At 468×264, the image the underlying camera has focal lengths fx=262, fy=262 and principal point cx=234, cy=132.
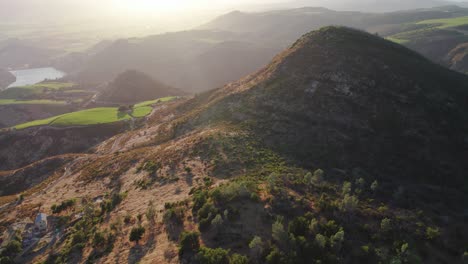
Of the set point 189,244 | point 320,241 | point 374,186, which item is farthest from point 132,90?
point 320,241

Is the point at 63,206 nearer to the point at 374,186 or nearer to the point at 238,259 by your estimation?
the point at 238,259

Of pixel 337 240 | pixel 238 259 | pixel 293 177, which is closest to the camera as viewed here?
pixel 238 259

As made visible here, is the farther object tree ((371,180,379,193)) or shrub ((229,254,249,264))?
tree ((371,180,379,193))

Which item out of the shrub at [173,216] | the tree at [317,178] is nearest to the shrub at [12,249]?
the shrub at [173,216]

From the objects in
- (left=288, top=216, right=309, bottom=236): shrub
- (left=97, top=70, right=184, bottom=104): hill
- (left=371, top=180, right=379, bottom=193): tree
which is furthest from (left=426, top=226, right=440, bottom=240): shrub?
(left=97, top=70, right=184, bottom=104): hill

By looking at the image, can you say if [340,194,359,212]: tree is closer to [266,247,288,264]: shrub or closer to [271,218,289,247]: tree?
[271,218,289,247]: tree

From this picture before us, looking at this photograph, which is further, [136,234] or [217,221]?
[136,234]
